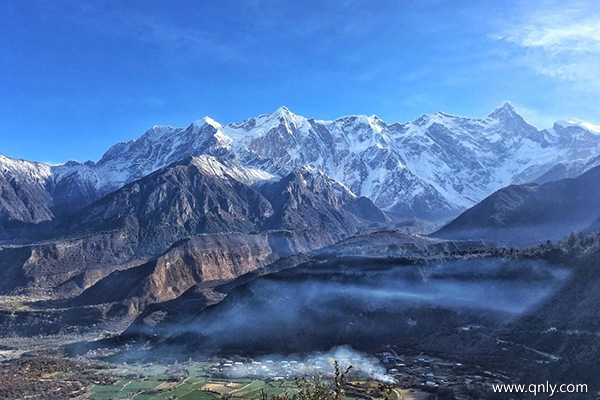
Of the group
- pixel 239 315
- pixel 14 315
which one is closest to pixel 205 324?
pixel 239 315

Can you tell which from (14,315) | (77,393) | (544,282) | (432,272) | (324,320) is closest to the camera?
(77,393)

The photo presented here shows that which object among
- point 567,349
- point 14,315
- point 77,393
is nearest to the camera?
point 567,349

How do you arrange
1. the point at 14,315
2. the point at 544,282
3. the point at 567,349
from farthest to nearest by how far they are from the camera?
1. the point at 14,315
2. the point at 544,282
3. the point at 567,349

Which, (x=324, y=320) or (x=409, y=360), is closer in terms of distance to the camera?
(x=409, y=360)

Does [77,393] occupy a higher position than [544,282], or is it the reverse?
[544,282]

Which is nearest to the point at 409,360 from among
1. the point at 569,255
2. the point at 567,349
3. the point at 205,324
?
the point at 567,349

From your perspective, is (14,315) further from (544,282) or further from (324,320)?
(544,282)

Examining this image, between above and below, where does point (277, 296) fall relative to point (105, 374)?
above

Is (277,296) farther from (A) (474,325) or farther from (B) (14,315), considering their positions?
(B) (14,315)

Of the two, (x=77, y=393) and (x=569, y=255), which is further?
(x=569, y=255)
